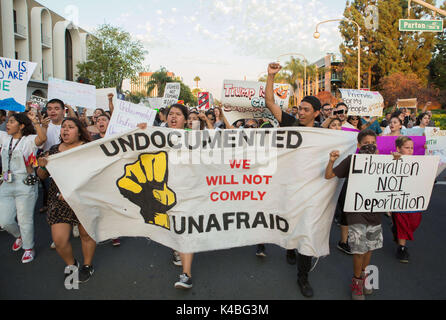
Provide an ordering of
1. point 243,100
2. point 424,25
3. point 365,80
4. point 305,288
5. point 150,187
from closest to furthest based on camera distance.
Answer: point 305,288 → point 150,187 → point 243,100 → point 424,25 → point 365,80

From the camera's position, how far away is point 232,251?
168 inches

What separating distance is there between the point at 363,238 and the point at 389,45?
3598 centimetres

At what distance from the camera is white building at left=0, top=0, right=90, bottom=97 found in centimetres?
2597

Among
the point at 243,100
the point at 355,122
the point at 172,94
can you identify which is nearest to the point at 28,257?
the point at 243,100

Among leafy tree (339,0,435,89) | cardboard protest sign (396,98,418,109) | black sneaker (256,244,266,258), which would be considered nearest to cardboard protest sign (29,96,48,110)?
black sneaker (256,244,266,258)

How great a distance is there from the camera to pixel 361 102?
7.32 metres

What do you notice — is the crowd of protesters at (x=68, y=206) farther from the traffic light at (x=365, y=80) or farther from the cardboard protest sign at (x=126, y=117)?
the traffic light at (x=365, y=80)

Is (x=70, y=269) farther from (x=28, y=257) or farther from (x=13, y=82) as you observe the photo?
(x=13, y=82)

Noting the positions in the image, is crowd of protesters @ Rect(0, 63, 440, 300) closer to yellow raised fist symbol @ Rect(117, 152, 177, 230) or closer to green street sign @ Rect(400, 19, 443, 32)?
yellow raised fist symbol @ Rect(117, 152, 177, 230)

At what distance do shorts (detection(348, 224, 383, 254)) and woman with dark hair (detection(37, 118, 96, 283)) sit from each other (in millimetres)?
2762

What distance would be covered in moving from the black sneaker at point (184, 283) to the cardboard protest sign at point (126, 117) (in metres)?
2.35

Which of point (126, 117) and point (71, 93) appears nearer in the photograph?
point (126, 117)
